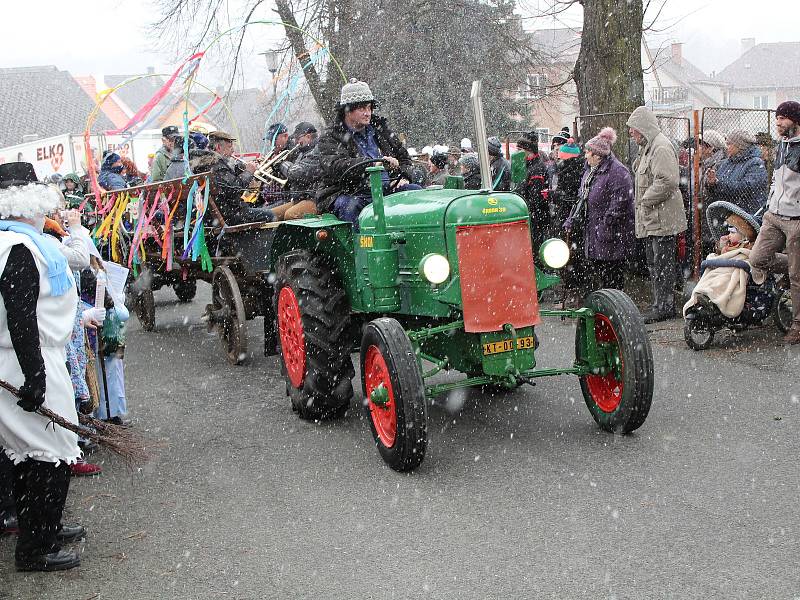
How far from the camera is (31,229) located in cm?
410

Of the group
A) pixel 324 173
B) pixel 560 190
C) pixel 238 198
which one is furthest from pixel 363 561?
pixel 560 190

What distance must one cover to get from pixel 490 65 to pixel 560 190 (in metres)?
16.1

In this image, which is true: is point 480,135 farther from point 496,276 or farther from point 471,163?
point 471,163

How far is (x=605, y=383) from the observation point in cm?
563

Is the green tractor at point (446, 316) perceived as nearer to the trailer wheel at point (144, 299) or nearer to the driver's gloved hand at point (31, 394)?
the driver's gloved hand at point (31, 394)

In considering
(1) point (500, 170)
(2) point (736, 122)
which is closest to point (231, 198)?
(1) point (500, 170)

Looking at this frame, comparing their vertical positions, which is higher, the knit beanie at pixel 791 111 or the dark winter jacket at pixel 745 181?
the knit beanie at pixel 791 111

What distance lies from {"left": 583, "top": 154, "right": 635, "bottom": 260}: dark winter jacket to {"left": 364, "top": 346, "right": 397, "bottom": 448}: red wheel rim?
179 inches

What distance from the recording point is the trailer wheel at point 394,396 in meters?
4.84

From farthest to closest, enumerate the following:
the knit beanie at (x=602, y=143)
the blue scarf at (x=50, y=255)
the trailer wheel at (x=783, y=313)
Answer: the knit beanie at (x=602, y=143) < the trailer wheel at (x=783, y=313) < the blue scarf at (x=50, y=255)

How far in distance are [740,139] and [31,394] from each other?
752 cm

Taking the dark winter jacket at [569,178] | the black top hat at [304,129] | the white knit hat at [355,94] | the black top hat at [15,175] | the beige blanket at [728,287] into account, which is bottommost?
the beige blanket at [728,287]

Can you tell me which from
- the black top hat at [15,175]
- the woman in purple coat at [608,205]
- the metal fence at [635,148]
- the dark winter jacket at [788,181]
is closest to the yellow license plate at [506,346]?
the black top hat at [15,175]

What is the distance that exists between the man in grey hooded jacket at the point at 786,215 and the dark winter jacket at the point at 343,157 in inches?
129
